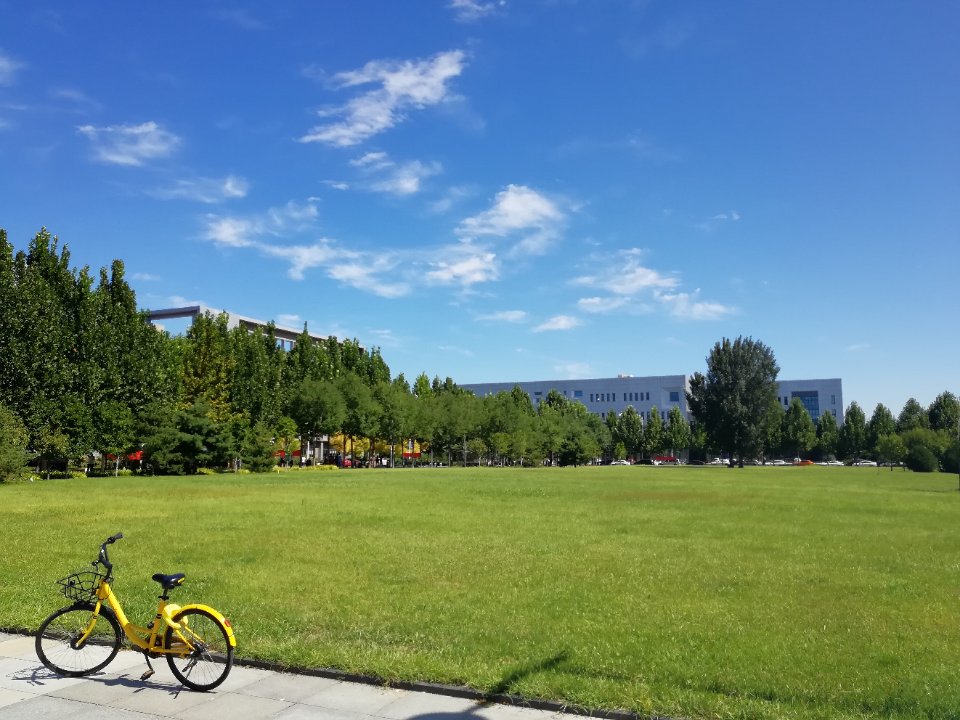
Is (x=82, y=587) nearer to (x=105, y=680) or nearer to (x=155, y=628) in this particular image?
(x=105, y=680)

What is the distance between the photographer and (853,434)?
13725 cm

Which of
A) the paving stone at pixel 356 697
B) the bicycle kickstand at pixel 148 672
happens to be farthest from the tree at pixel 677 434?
the bicycle kickstand at pixel 148 672

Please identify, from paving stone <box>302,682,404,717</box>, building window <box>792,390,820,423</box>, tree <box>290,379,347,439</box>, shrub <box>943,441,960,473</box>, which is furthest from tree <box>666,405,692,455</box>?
paving stone <box>302,682,404,717</box>

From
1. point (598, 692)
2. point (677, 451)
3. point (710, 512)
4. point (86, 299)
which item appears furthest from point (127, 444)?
point (677, 451)

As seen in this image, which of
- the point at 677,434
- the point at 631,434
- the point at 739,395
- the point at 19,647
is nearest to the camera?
the point at 19,647

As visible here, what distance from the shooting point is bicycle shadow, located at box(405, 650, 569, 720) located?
20.9ft

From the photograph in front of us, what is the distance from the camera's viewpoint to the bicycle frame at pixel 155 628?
7.19 meters

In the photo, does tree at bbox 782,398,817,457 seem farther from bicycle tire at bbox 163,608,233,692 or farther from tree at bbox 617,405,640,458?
bicycle tire at bbox 163,608,233,692

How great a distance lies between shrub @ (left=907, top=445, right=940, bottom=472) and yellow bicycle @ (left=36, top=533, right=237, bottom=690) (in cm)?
10065

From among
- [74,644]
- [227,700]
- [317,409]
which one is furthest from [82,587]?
[317,409]

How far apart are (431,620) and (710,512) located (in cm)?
1961

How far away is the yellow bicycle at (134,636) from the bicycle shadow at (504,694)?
229cm

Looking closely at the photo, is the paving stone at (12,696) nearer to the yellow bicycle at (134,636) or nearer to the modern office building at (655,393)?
the yellow bicycle at (134,636)

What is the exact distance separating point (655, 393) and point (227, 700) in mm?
177597
